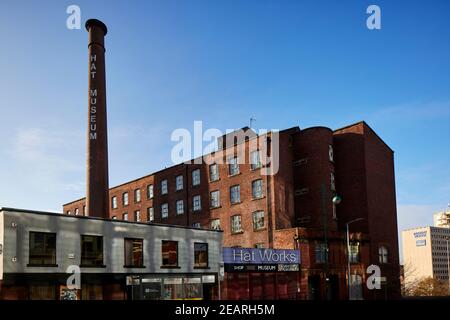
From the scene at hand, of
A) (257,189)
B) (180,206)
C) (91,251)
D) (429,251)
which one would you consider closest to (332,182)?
(257,189)

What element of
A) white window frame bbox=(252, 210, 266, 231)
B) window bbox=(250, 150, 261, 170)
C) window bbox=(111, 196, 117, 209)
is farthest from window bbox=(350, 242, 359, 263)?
window bbox=(111, 196, 117, 209)

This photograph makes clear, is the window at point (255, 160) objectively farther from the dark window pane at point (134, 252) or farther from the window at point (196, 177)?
the dark window pane at point (134, 252)

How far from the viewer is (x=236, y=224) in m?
50.0

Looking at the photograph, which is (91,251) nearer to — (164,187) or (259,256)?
(259,256)

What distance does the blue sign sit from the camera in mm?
37062

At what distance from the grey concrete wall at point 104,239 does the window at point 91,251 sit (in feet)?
0.86

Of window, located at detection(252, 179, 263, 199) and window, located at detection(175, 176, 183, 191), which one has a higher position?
window, located at detection(175, 176, 183, 191)

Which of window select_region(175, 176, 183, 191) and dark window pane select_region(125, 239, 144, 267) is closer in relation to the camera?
dark window pane select_region(125, 239, 144, 267)

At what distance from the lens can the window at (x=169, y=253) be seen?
32.7 m

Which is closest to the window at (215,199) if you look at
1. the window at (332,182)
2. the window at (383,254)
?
the window at (332,182)

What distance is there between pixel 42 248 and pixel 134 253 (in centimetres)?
626

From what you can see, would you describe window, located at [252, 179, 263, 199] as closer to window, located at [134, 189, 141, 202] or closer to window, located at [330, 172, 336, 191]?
window, located at [330, 172, 336, 191]

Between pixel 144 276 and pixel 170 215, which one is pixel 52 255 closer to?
pixel 144 276

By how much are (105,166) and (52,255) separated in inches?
754
